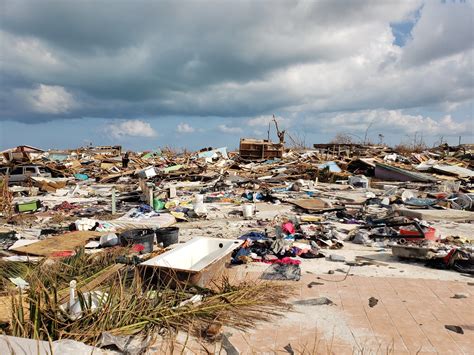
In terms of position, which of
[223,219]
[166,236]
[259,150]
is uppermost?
[259,150]

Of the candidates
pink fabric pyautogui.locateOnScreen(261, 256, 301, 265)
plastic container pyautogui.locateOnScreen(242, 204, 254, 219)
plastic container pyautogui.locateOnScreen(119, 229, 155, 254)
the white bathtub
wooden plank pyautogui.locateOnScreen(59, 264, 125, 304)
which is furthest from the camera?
plastic container pyautogui.locateOnScreen(242, 204, 254, 219)

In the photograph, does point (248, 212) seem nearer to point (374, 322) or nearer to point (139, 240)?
point (139, 240)

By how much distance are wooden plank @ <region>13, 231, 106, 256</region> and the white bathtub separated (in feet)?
7.06

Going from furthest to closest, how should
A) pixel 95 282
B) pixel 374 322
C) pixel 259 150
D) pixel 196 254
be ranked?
pixel 259 150 < pixel 196 254 < pixel 95 282 < pixel 374 322

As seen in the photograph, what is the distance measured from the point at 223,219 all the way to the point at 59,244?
4.17 meters

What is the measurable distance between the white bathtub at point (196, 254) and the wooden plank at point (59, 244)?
215 cm

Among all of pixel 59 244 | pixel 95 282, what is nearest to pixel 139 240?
pixel 59 244

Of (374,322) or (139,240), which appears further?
(139,240)

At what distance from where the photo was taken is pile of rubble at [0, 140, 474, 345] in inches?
210

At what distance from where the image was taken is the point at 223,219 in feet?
31.2

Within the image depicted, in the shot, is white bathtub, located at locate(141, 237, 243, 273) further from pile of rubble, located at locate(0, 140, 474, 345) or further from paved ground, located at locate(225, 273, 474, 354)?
paved ground, located at locate(225, 273, 474, 354)

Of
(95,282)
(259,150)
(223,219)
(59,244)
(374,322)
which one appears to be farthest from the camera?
(259,150)

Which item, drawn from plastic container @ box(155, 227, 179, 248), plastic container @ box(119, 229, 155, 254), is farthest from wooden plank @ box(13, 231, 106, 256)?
plastic container @ box(155, 227, 179, 248)

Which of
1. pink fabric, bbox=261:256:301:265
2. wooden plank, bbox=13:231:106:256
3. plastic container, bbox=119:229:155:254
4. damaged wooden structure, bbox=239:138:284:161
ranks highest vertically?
damaged wooden structure, bbox=239:138:284:161
